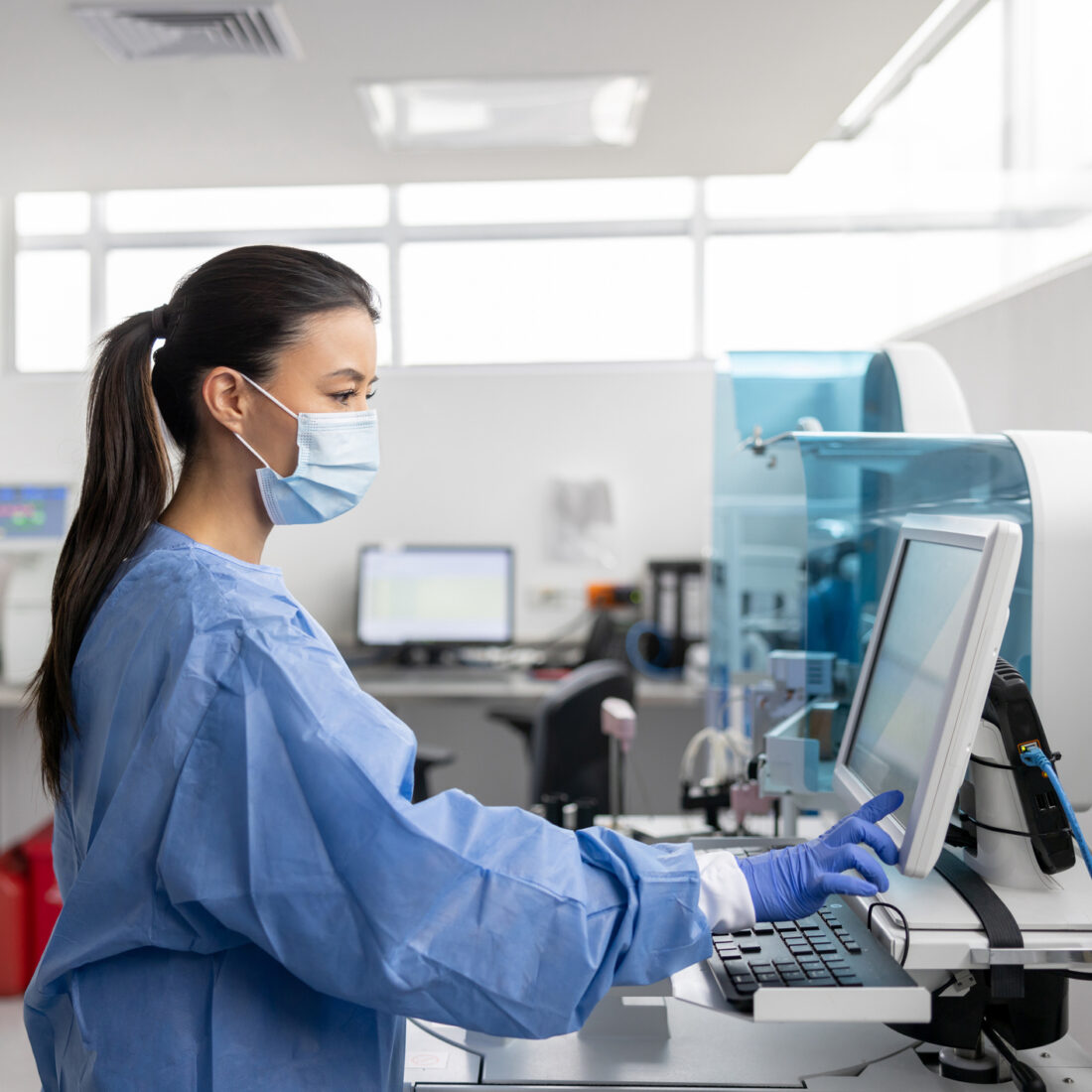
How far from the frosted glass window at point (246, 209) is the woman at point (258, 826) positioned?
3.12 meters

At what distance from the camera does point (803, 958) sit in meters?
0.98

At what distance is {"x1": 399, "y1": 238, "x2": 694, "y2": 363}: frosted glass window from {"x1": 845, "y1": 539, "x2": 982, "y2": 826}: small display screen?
293 cm

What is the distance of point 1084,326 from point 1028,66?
2.13 ft

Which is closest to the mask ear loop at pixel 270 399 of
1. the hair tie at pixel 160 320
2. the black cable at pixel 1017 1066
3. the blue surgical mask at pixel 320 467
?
the blue surgical mask at pixel 320 467

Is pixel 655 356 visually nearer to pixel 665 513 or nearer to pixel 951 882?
pixel 665 513

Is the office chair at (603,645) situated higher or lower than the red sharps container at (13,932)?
higher

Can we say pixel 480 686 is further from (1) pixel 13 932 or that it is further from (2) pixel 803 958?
(2) pixel 803 958

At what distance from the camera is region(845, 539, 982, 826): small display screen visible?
0.93 m

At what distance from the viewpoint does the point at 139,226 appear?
396 cm

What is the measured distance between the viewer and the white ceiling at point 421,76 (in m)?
2.01

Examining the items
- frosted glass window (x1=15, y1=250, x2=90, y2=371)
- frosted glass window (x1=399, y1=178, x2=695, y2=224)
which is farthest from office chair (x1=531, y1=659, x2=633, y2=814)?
frosted glass window (x1=15, y1=250, x2=90, y2=371)

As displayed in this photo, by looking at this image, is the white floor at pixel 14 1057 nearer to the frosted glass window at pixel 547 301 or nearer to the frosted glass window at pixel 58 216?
the frosted glass window at pixel 547 301

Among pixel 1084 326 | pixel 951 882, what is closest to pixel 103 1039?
pixel 951 882

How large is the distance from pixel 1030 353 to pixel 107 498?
1.49m
